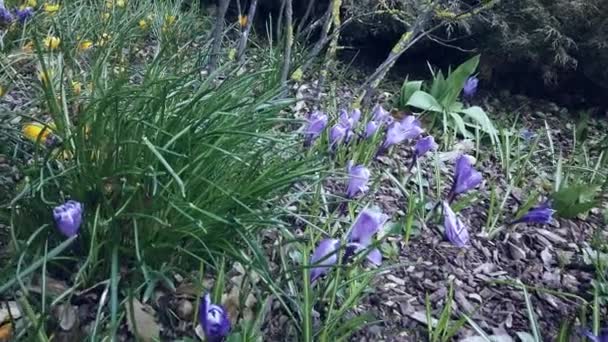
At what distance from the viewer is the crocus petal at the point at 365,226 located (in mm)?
1771

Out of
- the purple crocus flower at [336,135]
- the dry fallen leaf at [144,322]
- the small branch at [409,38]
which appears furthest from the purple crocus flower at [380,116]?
the dry fallen leaf at [144,322]

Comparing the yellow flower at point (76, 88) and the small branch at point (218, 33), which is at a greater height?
the small branch at point (218, 33)

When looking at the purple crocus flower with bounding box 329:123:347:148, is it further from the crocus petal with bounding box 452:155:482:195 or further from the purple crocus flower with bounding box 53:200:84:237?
the purple crocus flower with bounding box 53:200:84:237

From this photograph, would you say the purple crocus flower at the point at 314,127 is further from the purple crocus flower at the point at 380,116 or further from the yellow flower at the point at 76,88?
the yellow flower at the point at 76,88

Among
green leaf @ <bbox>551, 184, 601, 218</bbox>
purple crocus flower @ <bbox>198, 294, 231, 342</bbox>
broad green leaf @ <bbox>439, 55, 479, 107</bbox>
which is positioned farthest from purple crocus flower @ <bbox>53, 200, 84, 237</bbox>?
broad green leaf @ <bbox>439, 55, 479, 107</bbox>

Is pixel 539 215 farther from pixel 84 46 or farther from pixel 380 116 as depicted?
pixel 84 46

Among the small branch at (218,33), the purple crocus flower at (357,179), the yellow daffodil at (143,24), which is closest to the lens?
the purple crocus flower at (357,179)

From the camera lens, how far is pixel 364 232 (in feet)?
5.90

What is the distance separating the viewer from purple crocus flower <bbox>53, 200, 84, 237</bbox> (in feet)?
5.00

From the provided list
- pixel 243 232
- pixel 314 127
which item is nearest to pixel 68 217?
pixel 243 232

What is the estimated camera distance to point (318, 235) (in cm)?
203

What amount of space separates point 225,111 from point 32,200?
55 cm

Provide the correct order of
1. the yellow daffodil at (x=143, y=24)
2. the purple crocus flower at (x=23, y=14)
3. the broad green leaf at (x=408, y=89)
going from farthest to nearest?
the broad green leaf at (x=408, y=89) → the yellow daffodil at (x=143, y=24) → the purple crocus flower at (x=23, y=14)

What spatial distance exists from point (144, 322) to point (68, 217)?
0.32m
